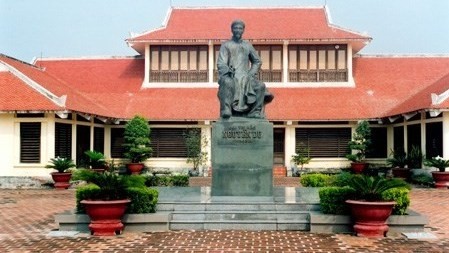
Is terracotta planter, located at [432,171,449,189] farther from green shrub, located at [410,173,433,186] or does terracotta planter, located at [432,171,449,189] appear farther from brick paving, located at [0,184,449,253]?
brick paving, located at [0,184,449,253]

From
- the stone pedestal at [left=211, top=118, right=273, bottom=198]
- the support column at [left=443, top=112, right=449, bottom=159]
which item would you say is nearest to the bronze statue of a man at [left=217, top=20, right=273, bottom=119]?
the stone pedestal at [left=211, top=118, right=273, bottom=198]

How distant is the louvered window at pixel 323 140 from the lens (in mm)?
25062

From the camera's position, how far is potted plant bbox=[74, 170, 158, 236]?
30.7 ft

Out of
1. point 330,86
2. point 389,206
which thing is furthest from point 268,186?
point 330,86

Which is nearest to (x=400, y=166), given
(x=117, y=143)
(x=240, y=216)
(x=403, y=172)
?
(x=403, y=172)

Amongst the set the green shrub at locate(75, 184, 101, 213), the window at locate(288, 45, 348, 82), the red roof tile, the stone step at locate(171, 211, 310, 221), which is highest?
the red roof tile

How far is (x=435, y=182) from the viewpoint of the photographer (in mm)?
19141

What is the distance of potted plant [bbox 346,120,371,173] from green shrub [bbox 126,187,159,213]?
1483 cm

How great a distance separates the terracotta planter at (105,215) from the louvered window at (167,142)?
616 inches

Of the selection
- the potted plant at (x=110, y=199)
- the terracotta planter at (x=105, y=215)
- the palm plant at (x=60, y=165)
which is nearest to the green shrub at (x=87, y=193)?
the potted plant at (x=110, y=199)

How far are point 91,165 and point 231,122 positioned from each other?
1238cm

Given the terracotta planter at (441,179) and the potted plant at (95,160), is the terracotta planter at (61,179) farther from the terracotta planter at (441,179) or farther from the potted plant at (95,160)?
the terracotta planter at (441,179)

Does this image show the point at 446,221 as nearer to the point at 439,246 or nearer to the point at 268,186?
the point at 439,246

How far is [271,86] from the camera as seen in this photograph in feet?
87.5
